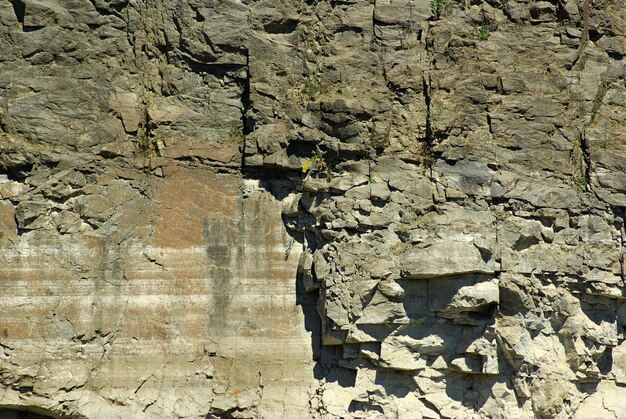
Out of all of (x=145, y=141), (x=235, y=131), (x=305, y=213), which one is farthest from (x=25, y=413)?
(x=235, y=131)

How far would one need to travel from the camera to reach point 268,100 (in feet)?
30.1

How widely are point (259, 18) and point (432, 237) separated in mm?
3011

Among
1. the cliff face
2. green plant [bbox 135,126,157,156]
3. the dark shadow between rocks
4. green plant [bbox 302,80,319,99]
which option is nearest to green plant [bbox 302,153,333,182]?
the cliff face

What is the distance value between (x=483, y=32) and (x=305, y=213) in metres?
2.86

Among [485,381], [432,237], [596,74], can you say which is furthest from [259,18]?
[485,381]

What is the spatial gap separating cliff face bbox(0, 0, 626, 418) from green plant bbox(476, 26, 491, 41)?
0.7 inches

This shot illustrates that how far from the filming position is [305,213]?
895cm

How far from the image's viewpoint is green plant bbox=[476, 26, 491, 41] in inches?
377

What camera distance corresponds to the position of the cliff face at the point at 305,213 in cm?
854

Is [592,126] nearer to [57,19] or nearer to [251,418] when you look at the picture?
[251,418]

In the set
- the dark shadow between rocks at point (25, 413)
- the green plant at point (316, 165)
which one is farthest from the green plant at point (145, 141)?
the dark shadow between rocks at point (25, 413)

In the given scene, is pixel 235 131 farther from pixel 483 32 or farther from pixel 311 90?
pixel 483 32

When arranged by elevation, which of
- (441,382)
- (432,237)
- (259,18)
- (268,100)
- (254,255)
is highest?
(259,18)

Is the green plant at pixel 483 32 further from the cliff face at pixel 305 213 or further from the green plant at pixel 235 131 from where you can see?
the green plant at pixel 235 131
